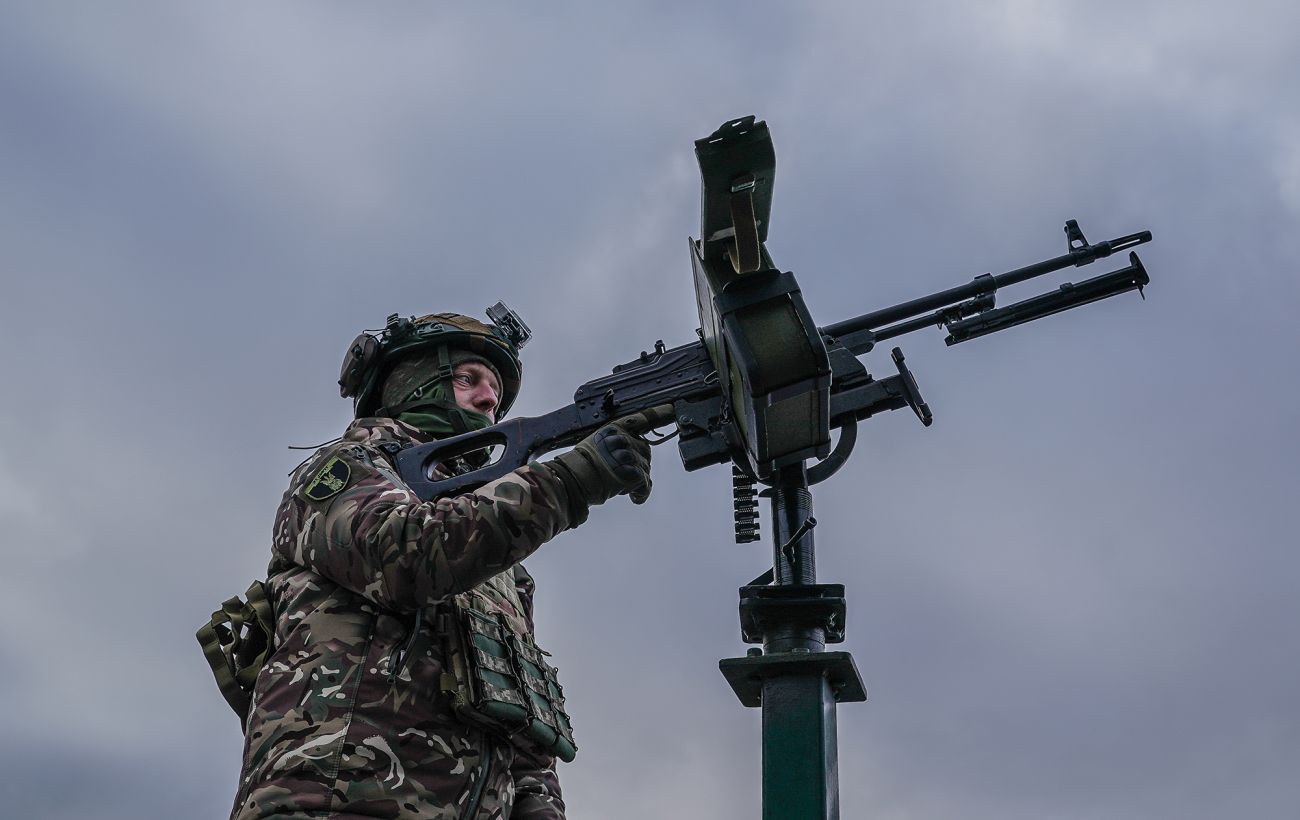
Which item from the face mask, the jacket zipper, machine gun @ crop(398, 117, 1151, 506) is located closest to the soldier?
the jacket zipper

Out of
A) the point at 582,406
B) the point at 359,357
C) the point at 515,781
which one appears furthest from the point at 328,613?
the point at 359,357

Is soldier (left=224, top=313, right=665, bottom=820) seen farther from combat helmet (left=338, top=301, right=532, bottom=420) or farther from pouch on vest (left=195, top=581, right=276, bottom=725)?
combat helmet (left=338, top=301, right=532, bottom=420)

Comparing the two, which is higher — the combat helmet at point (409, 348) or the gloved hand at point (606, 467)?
the combat helmet at point (409, 348)

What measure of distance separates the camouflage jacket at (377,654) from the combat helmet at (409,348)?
1460mm

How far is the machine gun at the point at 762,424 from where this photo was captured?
13.6 feet

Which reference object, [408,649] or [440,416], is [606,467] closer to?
[408,649]

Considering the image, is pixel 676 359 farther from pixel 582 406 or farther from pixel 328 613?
pixel 328 613

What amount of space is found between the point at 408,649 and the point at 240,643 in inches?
34.0

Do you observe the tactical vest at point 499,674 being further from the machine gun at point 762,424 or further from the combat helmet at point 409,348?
the combat helmet at point 409,348

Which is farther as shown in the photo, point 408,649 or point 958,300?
point 958,300

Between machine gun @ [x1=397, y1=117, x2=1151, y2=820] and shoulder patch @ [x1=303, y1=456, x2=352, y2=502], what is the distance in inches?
15.1

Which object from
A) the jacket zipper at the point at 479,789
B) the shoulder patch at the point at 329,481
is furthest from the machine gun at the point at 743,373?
the jacket zipper at the point at 479,789

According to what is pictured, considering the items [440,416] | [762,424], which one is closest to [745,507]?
[762,424]

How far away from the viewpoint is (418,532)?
13.9 ft
